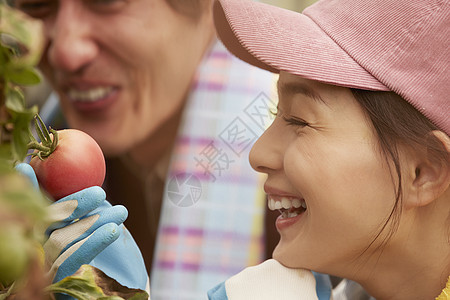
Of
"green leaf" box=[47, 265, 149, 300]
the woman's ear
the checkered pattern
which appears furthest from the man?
"green leaf" box=[47, 265, 149, 300]

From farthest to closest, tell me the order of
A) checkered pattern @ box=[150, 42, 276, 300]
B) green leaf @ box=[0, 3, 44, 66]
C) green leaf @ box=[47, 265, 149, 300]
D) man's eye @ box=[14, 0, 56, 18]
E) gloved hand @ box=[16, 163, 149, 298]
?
man's eye @ box=[14, 0, 56, 18] → checkered pattern @ box=[150, 42, 276, 300] → gloved hand @ box=[16, 163, 149, 298] → green leaf @ box=[47, 265, 149, 300] → green leaf @ box=[0, 3, 44, 66]

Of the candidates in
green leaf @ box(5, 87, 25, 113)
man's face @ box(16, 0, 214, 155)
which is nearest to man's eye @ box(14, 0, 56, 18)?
man's face @ box(16, 0, 214, 155)

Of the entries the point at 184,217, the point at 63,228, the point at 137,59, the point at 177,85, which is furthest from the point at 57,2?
the point at 63,228

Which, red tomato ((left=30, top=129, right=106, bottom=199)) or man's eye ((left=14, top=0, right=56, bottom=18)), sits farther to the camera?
man's eye ((left=14, top=0, right=56, bottom=18))

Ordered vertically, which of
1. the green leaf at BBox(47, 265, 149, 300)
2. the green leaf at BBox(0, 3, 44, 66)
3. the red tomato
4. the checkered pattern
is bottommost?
the checkered pattern

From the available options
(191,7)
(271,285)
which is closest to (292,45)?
(271,285)

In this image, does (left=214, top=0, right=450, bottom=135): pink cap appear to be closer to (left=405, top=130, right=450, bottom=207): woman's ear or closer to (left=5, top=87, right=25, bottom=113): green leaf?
(left=405, top=130, right=450, bottom=207): woman's ear

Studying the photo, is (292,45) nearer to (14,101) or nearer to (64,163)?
(64,163)

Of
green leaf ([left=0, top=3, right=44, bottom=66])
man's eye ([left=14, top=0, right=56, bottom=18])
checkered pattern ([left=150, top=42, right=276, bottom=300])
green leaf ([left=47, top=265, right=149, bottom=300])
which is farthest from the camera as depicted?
man's eye ([left=14, top=0, right=56, bottom=18])

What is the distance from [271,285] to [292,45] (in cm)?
31

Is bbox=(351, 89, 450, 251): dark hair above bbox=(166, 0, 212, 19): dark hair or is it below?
above

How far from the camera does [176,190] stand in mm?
1232

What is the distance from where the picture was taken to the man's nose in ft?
4.09

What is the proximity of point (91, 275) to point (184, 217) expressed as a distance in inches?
26.7
